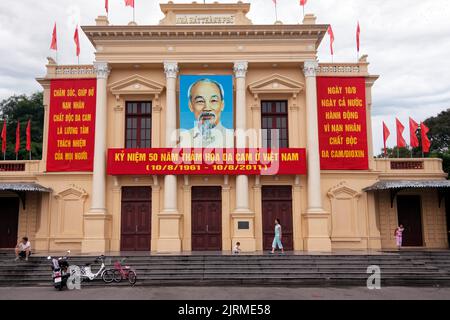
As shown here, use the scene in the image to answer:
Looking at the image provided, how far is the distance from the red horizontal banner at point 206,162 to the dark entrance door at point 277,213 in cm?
121

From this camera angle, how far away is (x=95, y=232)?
67.7ft

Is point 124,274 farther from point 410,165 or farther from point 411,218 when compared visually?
point 410,165

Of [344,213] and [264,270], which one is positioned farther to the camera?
[344,213]

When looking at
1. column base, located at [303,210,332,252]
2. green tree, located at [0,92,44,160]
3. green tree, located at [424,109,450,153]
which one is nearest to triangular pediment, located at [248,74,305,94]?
column base, located at [303,210,332,252]

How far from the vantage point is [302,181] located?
22.1 m

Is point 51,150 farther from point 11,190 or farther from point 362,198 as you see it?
point 362,198

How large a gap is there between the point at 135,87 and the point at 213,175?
19.9ft

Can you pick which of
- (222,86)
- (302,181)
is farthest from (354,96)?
(222,86)

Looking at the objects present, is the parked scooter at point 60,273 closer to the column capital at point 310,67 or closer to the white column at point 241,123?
the white column at point 241,123

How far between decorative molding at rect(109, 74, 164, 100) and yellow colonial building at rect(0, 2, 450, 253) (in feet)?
0.17

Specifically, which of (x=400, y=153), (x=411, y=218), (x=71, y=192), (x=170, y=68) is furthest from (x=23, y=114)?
(x=400, y=153)

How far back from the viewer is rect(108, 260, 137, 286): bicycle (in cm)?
1522

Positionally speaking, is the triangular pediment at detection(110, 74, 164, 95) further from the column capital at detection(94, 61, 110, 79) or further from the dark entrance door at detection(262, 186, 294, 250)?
the dark entrance door at detection(262, 186, 294, 250)

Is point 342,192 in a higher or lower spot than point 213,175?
lower
